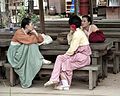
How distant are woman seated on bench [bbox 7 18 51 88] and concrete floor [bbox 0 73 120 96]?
0.81 feet

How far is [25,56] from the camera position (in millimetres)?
7391

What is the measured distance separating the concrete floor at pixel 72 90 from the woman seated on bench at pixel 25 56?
0.81 feet

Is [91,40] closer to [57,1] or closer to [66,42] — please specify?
[66,42]

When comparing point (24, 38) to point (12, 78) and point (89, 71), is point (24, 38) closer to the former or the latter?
point (12, 78)

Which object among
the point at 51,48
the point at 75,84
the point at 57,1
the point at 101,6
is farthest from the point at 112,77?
the point at 57,1

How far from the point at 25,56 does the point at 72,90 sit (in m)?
1.04

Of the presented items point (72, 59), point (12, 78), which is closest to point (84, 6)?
point (12, 78)

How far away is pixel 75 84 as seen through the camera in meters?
7.74

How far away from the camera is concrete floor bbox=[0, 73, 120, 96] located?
22.9 ft

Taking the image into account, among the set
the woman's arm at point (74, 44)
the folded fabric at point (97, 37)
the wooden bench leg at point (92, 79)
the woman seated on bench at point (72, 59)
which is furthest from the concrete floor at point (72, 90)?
the folded fabric at point (97, 37)

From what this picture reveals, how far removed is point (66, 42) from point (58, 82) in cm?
85

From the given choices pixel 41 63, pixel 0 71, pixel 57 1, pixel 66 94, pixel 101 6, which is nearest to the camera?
pixel 66 94

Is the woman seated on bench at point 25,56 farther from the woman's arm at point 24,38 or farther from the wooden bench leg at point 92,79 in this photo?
the wooden bench leg at point 92,79

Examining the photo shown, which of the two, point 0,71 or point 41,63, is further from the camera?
point 0,71
